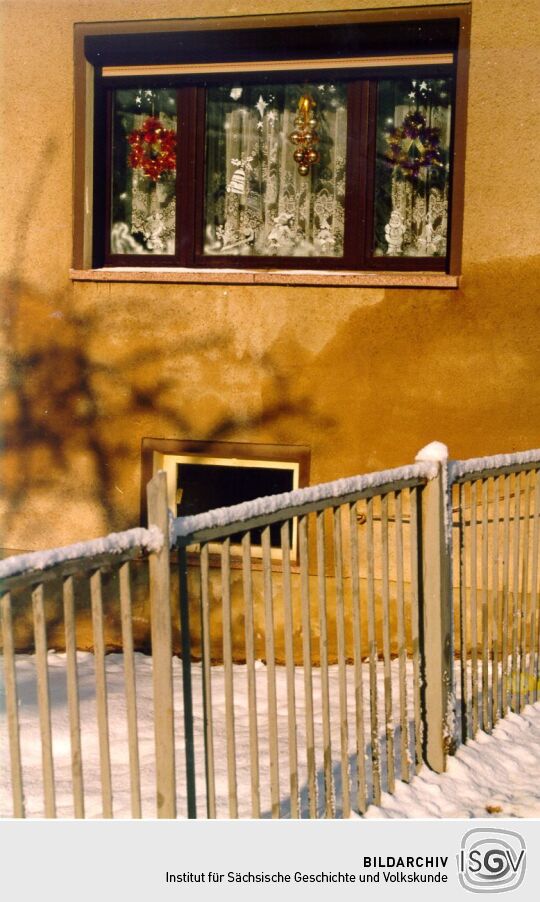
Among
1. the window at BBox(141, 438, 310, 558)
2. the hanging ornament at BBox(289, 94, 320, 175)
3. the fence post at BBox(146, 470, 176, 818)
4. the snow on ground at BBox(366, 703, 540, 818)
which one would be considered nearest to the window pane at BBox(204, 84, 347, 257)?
the hanging ornament at BBox(289, 94, 320, 175)

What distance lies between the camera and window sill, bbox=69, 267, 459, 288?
6.48m

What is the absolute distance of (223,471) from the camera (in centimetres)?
711

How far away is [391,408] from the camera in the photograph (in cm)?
659

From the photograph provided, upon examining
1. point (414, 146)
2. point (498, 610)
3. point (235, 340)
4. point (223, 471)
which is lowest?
point (498, 610)

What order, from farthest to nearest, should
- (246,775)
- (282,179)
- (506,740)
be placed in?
1. (282,179)
2. (506,740)
3. (246,775)

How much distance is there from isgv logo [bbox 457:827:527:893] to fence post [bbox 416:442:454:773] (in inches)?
42.2

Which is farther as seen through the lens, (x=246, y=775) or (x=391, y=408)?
(x=391, y=408)

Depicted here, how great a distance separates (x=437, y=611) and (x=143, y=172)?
4540 millimetres

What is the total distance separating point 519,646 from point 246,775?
160 cm

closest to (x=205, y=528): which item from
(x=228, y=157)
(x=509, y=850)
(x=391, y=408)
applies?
(x=509, y=850)

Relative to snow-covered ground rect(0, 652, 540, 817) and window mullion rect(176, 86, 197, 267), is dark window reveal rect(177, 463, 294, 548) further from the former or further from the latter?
snow-covered ground rect(0, 652, 540, 817)

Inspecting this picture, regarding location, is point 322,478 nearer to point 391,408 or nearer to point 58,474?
point 391,408

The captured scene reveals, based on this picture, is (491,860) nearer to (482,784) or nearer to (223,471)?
(482,784)

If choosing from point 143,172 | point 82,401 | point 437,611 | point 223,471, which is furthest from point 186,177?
point 437,611
